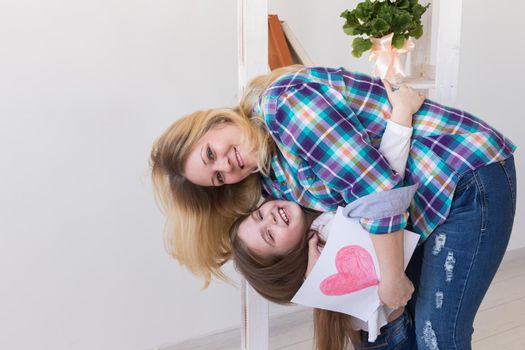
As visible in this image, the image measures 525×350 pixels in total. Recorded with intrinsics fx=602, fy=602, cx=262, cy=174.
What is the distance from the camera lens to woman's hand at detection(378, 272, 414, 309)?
1.14 meters

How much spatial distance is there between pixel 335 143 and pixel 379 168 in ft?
0.29

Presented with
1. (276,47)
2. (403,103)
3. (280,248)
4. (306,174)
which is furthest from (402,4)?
(280,248)

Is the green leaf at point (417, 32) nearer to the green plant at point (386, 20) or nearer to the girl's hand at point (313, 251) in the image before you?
the green plant at point (386, 20)

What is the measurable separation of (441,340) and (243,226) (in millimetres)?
458

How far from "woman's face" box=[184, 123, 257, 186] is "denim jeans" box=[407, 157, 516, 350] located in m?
0.40

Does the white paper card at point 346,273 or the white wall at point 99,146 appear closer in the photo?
the white paper card at point 346,273

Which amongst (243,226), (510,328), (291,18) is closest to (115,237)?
(243,226)

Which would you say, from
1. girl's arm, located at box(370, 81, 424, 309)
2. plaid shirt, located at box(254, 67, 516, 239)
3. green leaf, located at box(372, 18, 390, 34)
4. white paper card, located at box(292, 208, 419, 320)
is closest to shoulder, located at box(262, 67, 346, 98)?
plaid shirt, located at box(254, 67, 516, 239)

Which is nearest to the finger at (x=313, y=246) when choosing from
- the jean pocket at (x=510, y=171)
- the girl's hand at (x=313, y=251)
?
the girl's hand at (x=313, y=251)

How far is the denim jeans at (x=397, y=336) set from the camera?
4.31 ft

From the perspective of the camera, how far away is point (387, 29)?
1.45 m

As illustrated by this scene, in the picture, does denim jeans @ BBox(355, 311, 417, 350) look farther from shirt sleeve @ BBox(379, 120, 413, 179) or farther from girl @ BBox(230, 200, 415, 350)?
shirt sleeve @ BBox(379, 120, 413, 179)

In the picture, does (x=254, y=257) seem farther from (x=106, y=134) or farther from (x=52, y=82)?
(x=52, y=82)

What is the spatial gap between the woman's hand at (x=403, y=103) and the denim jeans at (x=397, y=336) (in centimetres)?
46
